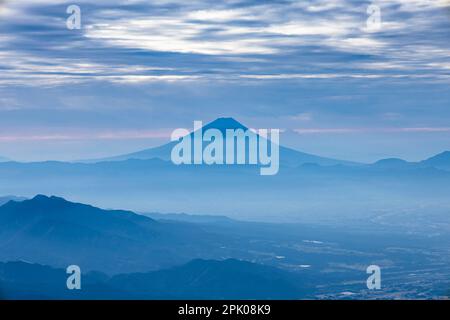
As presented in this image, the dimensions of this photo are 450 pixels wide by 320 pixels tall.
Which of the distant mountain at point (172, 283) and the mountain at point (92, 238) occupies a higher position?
the mountain at point (92, 238)

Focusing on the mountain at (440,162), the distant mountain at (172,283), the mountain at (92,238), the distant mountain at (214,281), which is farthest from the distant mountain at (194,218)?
the mountain at (440,162)

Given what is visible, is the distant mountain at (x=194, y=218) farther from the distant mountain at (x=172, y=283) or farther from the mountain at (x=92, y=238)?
the distant mountain at (x=172, y=283)

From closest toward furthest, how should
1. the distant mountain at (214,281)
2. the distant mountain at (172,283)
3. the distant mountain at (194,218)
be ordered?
1. the distant mountain at (214,281)
2. the distant mountain at (172,283)
3. the distant mountain at (194,218)

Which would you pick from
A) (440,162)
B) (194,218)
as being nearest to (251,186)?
(194,218)

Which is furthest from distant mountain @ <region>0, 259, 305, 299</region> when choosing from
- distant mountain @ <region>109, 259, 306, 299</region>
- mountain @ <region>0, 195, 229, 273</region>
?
mountain @ <region>0, 195, 229, 273</region>

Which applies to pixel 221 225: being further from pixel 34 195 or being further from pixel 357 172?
pixel 357 172

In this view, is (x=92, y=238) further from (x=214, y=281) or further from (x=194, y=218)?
(x=214, y=281)
